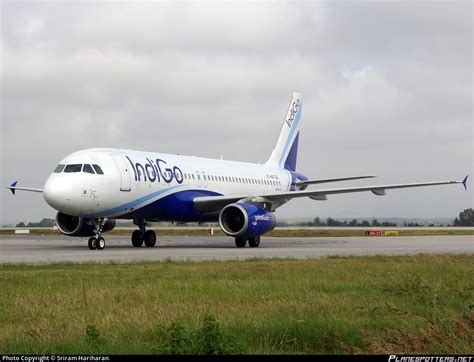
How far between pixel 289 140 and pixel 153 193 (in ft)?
53.4

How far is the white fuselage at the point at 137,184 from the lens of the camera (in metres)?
26.9

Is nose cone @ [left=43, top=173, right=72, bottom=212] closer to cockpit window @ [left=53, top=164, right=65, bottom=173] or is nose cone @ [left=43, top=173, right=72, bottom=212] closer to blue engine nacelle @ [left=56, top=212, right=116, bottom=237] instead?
cockpit window @ [left=53, top=164, right=65, bottom=173]

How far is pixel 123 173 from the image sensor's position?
28344mm

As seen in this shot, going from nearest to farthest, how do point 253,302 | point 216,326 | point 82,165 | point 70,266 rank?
point 216,326, point 253,302, point 70,266, point 82,165

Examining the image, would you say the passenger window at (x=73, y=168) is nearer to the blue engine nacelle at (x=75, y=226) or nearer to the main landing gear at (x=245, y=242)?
the blue engine nacelle at (x=75, y=226)

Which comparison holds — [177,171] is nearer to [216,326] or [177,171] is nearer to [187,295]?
[187,295]

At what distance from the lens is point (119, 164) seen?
28.6m

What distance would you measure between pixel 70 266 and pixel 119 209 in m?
10.8

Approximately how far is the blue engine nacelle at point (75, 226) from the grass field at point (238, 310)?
14368mm

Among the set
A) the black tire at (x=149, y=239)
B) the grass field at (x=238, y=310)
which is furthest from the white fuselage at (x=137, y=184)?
the grass field at (x=238, y=310)

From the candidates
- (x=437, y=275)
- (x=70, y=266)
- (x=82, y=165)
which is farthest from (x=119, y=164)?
(x=437, y=275)

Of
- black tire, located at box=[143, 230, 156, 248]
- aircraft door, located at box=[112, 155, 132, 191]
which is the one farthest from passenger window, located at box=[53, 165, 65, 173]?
black tire, located at box=[143, 230, 156, 248]

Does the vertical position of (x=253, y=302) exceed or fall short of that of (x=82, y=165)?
it falls short

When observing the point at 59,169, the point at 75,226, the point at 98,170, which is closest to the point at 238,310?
the point at 98,170
